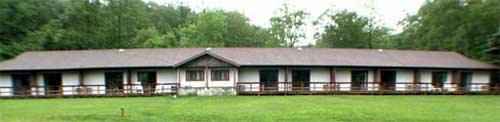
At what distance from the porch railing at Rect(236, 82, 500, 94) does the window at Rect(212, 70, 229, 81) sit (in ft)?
2.84

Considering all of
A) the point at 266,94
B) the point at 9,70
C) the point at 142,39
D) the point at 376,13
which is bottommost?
the point at 266,94

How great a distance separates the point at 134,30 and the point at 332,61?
23.4m

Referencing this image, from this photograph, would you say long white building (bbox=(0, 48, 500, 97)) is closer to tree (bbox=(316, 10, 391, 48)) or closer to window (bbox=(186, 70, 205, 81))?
window (bbox=(186, 70, 205, 81))

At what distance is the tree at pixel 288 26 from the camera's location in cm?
4078

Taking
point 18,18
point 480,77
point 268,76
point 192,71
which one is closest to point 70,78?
point 192,71

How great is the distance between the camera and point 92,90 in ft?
64.5

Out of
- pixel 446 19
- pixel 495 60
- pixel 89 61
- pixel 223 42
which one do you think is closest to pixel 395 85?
pixel 495 60

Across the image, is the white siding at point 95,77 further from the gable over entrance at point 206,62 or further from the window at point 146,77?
the gable over entrance at point 206,62

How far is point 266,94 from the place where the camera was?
63.3ft

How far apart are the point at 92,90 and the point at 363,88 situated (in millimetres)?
14673

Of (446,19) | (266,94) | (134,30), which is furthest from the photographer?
(134,30)

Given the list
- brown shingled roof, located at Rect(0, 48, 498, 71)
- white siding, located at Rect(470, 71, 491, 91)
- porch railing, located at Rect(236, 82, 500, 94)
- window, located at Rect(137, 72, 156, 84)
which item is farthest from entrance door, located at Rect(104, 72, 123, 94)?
white siding, located at Rect(470, 71, 491, 91)

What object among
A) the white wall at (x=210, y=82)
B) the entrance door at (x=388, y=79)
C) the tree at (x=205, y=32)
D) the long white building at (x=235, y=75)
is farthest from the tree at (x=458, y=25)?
the tree at (x=205, y=32)

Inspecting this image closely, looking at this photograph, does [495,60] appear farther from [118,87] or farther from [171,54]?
[118,87]
